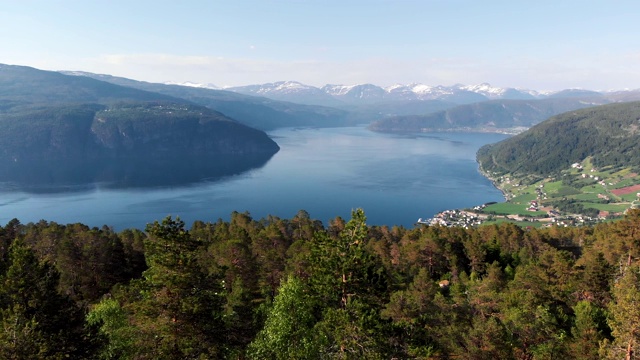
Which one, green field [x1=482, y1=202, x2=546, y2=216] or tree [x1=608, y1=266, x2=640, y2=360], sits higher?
tree [x1=608, y1=266, x2=640, y2=360]

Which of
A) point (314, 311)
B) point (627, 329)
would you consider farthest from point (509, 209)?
point (314, 311)

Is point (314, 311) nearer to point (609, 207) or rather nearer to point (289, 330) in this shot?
point (289, 330)

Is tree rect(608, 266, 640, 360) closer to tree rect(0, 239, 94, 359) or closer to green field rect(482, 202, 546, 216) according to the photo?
tree rect(0, 239, 94, 359)


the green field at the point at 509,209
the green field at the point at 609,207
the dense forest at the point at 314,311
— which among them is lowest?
the green field at the point at 509,209

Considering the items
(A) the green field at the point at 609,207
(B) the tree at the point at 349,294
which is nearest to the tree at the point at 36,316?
(B) the tree at the point at 349,294

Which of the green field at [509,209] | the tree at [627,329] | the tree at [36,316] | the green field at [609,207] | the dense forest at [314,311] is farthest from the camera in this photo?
the green field at [509,209]

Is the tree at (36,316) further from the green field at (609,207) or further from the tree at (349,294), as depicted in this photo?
the green field at (609,207)

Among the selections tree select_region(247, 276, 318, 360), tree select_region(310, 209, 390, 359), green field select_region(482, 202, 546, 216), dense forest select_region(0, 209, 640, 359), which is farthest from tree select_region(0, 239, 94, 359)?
green field select_region(482, 202, 546, 216)

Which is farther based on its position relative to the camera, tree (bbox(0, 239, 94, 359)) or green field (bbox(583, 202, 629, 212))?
green field (bbox(583, 202, 629, 212))

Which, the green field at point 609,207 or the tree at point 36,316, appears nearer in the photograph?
the tree at point 36,316

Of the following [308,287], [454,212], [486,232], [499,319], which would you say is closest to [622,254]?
[499,319]

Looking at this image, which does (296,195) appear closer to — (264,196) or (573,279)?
(264,196)
